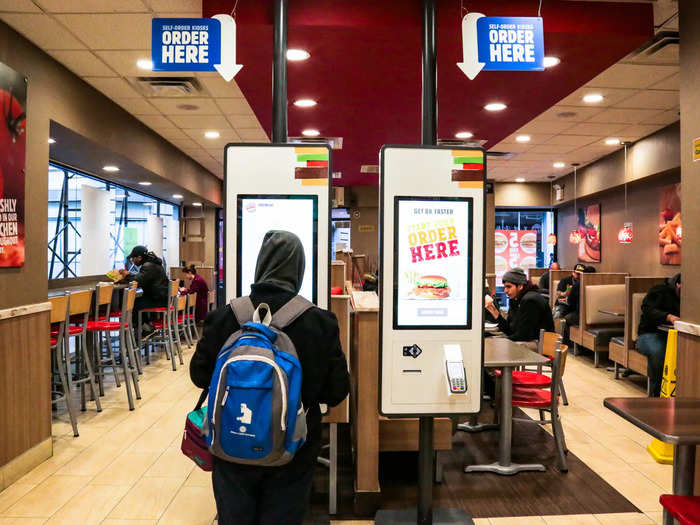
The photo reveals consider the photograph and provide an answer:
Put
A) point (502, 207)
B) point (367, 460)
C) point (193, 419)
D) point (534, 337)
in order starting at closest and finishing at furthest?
point (193, 419) < point (367, 460) < point (534, 337) < point (502, 207)

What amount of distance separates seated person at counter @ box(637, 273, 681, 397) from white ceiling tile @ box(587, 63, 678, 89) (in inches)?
82.2

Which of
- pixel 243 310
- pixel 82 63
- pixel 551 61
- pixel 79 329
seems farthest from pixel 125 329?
pixel 551 61

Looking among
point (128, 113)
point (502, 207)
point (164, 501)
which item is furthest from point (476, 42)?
point (502, 207)

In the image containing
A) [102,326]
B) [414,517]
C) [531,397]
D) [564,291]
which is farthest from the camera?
[564,291]

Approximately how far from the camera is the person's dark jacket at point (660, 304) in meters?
5.45

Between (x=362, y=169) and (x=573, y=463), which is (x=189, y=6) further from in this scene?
(x=362, y=169)

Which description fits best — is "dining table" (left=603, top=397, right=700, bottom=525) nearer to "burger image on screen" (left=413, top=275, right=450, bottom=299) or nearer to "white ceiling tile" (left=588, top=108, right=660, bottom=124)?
"burger image on screen" (left=413, top=275, right=450, bottom=299)

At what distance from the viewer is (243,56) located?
13.2 feet

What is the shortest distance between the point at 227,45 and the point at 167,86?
7.82 feet

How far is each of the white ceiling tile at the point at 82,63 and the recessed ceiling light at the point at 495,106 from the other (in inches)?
143

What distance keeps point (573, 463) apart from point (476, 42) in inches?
118

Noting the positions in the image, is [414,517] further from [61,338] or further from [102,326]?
[102,326]

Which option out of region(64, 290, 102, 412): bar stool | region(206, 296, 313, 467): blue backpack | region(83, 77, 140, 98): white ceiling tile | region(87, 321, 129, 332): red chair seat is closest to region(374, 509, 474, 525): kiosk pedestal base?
region(206, 296, 313, 467): blue backpack

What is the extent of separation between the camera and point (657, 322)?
552cm
